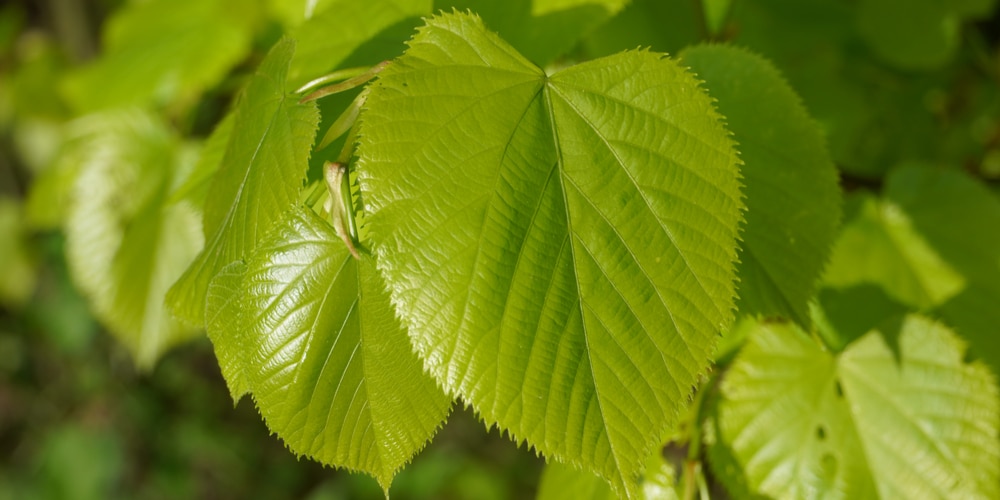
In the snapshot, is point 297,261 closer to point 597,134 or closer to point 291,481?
point 597,134

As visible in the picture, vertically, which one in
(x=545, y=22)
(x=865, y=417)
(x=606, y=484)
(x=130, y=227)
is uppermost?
(x=545, y=22)

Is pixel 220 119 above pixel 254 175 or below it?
below

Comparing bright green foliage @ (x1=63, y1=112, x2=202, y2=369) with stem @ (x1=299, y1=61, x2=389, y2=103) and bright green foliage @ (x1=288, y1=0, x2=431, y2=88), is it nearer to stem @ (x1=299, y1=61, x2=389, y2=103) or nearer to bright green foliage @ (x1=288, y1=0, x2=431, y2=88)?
bright green foliage @ (x1=288, y1=0, x2=431, y2=88)

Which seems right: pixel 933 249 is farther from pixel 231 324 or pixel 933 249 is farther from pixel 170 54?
pixel 170 54

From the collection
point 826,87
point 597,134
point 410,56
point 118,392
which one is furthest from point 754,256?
point 118,392

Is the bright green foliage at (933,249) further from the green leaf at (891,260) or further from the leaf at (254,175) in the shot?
the leaf at (254,175)

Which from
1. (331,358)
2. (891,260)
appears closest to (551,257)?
(331,358)
